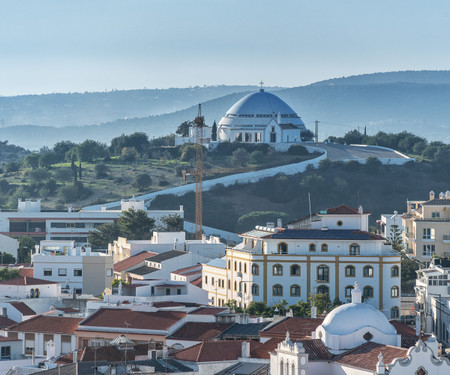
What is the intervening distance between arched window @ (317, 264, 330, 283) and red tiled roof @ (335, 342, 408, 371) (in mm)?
25598

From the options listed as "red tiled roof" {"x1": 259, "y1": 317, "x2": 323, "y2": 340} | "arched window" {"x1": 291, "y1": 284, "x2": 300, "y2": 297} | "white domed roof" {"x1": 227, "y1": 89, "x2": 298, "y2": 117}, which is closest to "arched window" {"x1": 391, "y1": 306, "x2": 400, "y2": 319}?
"arched window" {"x1": 291, "y1": 284, "x2": 300, "y2": 297}

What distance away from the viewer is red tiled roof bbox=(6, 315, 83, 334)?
207ft

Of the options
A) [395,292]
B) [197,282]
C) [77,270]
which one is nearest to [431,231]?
[77,270]

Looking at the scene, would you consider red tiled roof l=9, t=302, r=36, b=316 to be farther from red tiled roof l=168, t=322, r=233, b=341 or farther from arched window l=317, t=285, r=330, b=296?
arched window l=317, t=285, r=330, b=296

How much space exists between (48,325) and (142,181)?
94.5 m

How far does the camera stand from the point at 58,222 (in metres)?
127

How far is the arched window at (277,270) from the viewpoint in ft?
245

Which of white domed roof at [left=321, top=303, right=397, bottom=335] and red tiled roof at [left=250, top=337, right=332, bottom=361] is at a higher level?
white domed roof at [left=321, top=303, right=397, bottom=335]

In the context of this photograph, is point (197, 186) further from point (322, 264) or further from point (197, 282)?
point (322, 264)

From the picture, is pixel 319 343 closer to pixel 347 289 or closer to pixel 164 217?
pixel 347 289

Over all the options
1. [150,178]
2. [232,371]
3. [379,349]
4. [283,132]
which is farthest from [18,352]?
[283,132]

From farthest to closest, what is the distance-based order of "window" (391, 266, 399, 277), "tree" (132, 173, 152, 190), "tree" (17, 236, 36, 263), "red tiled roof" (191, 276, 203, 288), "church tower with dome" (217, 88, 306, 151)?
"church tower with dome" (217, 88, 306, 151) → "tree" (132, 173, 152, 190) → "tree" (17, 236, 36, 263) → "red tiled roof" (191, 276, 203, 288) → "window" (391, 266, 399, 277)

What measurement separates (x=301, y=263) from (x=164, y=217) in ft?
157

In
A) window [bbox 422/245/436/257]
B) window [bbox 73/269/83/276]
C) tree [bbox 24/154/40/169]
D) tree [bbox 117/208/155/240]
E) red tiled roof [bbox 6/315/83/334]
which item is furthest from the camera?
tree [bbox 24/154/40/169]
